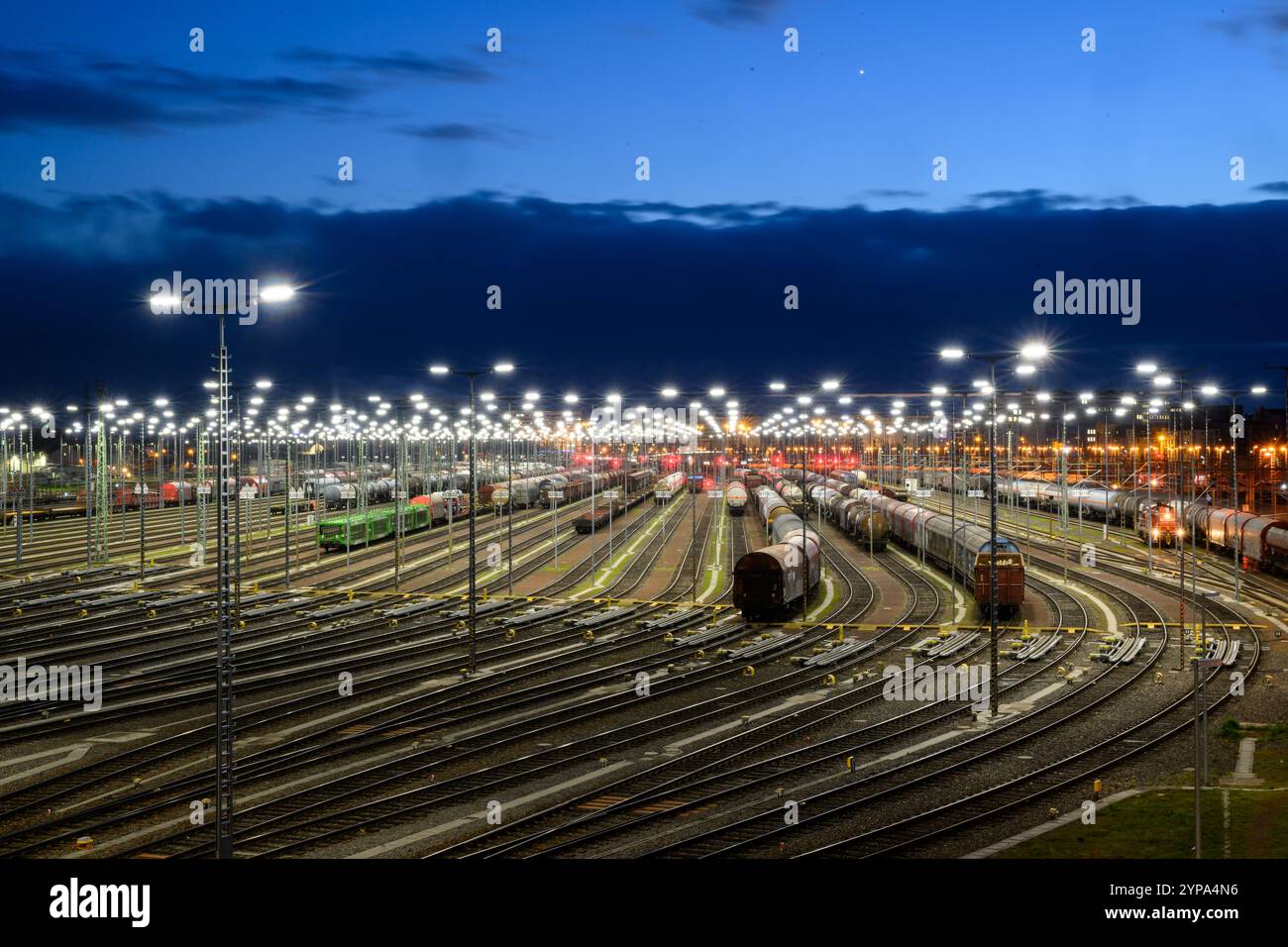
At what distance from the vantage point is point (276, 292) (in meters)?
13.8

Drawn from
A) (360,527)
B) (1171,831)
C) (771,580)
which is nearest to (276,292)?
(1171,831)

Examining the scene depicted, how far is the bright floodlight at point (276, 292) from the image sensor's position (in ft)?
45.0

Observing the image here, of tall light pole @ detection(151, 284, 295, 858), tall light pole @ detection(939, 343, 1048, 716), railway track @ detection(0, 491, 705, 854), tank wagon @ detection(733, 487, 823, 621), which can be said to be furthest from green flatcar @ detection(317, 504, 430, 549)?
tall light pole @ detection(151, 284, 295, 858)

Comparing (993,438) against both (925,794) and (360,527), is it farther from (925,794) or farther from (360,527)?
(360,527)

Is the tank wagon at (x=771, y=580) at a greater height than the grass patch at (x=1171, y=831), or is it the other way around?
the tank wagon at (x=771, y=580)

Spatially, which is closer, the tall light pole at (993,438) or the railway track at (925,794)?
the railway track at (925,794)

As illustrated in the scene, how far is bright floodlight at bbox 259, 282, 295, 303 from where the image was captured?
13.7 m

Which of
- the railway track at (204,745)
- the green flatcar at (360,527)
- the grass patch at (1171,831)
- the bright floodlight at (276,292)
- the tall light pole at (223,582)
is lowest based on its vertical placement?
the railway track at (204,745)

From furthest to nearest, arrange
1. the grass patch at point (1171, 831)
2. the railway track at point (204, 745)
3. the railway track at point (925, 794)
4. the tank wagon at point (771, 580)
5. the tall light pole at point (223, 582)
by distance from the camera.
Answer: the tank wagon at point (771, 580), the railway track at point (204, 745), the railway track at point (925, 794), the grass patch at point (1171, 831), the tall light pole at point (223, 582)

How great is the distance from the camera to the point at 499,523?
283 ft

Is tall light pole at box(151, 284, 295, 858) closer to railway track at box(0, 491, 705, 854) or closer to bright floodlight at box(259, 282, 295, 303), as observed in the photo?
bright floodlight at box(259, 282, 295, 303)

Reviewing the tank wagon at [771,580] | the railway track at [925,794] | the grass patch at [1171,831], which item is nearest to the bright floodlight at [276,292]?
the railway track at [925,794]

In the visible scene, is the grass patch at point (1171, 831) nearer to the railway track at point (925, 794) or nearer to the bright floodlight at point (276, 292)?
the railway track at point (925, 794)
